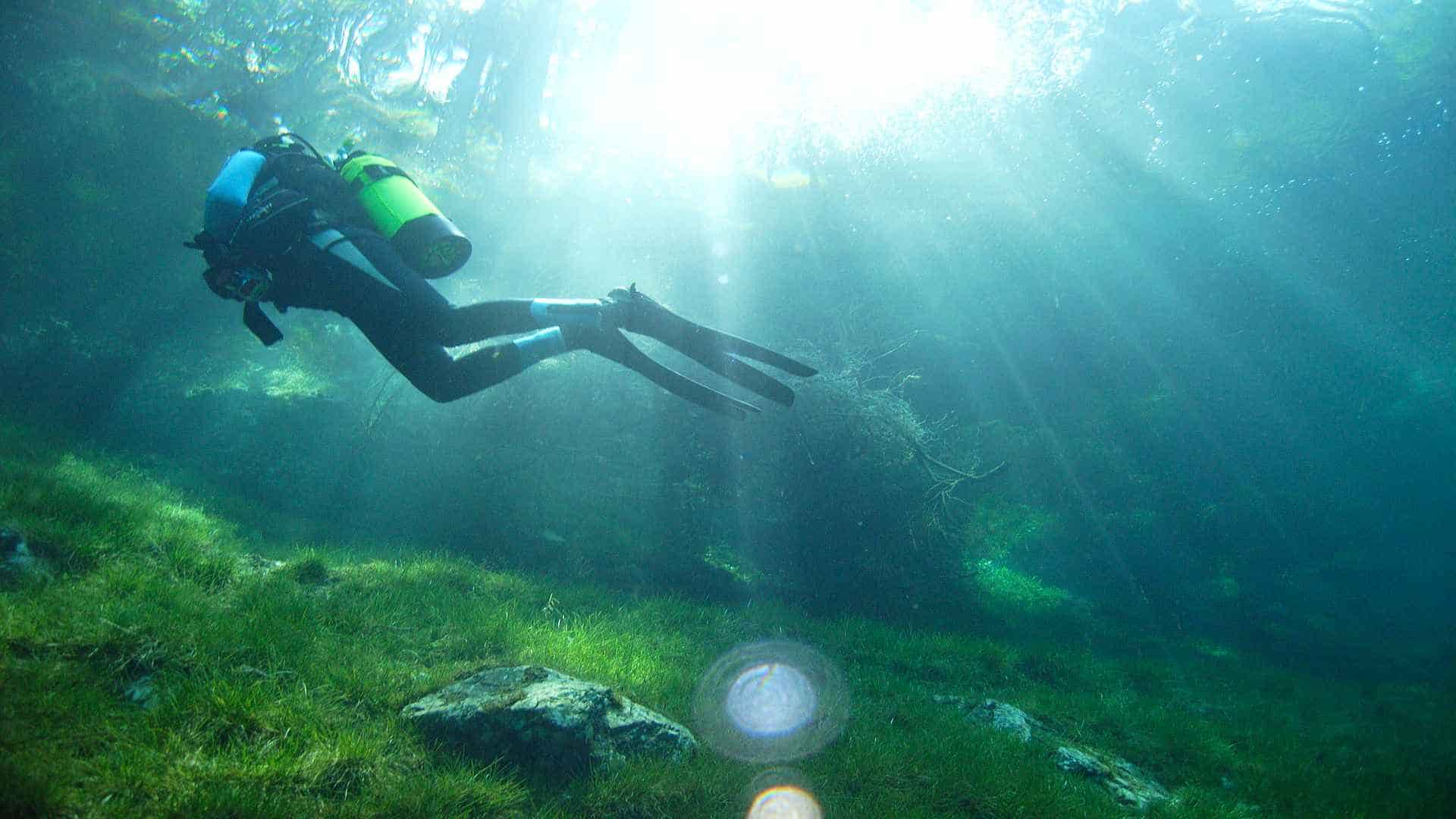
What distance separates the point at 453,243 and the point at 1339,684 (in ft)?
44.1

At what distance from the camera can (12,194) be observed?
1041 centimetres

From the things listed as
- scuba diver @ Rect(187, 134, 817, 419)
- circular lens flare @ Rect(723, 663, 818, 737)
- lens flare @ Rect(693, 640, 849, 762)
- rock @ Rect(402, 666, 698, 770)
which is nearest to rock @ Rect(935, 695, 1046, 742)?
lens flare @ Rect(693, 640, 849, 762)

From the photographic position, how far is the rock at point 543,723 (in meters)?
3.22

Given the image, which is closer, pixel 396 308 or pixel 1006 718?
pixel 396 308

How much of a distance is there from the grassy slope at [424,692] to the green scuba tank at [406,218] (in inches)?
98.1

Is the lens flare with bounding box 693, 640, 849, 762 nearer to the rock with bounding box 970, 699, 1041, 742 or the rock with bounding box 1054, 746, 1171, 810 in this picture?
the rock with bounding box 970, 699, 1041, 742

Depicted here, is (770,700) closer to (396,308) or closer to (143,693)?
(143,693)

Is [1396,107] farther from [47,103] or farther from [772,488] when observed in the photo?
[47,103]

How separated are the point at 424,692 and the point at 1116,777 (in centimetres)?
505

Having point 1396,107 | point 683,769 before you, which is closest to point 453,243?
point 683,769

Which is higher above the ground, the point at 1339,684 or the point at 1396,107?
the point at 1396,107

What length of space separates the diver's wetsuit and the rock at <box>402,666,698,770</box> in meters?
1.75

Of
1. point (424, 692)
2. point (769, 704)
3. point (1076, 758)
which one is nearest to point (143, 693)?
point (424, 692)

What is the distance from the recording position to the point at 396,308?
3.89 m
